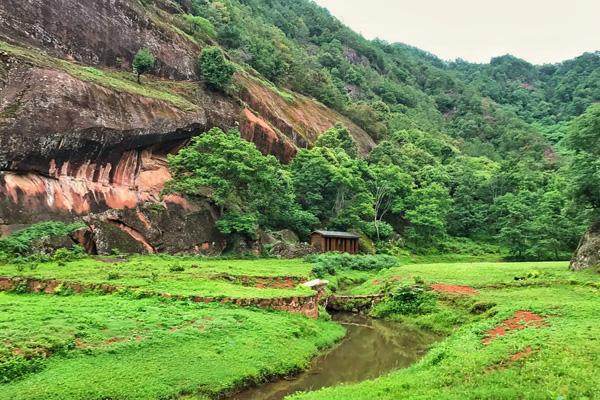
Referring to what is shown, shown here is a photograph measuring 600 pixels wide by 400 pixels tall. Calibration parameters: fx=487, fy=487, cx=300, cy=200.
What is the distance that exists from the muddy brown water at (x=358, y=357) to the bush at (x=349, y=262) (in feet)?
34.0

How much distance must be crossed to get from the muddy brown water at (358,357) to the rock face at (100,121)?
17.1m

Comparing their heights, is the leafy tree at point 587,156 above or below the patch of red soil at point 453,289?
above

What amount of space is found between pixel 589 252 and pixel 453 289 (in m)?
8.85

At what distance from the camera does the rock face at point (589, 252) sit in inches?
1145

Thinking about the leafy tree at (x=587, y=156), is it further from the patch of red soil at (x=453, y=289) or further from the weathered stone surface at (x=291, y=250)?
the weathered stone surface at (x=291, y=250)

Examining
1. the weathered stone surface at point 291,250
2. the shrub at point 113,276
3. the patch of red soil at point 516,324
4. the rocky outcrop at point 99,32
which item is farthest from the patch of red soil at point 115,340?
the rocky outcrop at point 99,32

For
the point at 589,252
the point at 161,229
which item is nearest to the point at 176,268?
the point at 161,229

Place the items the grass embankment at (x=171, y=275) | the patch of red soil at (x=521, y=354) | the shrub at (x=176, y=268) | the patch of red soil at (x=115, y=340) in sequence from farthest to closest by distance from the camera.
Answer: the shrub at (x=176, y=268)
the grass embankment at (x=171, y=275)
the patch of red soil at (x=115, y=340)
the patch of red soil at (x=521, y=354)

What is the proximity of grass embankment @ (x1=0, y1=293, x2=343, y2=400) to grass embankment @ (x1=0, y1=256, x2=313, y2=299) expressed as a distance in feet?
5.62

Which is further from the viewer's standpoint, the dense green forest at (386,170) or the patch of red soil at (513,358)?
the dense green forest at (386,170)

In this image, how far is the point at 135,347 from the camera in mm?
14945

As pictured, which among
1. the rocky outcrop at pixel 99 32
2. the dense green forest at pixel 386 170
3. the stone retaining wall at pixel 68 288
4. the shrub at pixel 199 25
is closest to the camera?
the stone retaining wall at pixel 68 288

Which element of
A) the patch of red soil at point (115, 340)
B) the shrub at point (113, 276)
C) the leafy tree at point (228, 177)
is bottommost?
Result: the patch of red soil at point (115, 340)

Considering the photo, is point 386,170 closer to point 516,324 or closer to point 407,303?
point 407,303
